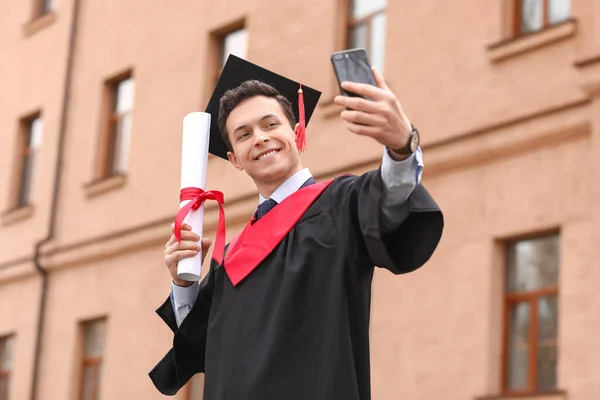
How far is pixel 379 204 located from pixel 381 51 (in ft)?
36.0

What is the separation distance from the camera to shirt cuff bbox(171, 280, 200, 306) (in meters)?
4.34

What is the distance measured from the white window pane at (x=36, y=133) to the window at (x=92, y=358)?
3.37 metres

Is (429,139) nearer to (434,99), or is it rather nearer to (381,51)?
(434,99)

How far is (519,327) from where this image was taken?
12195 millimetres

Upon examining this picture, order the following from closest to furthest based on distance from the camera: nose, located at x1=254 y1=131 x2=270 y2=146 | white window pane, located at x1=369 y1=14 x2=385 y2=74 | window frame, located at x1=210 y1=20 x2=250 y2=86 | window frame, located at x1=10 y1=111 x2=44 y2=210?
nose, located at x1=254 y1=131 x2=270 y2=146
white window pane, located at x1=369 y1=14 x2=385 y2=74
window frame, located at x1=210 y1=20 x2=250 y2=86
window frame, located at x1=10 y1=111 x2=44 y2=210

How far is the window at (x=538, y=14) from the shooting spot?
12336 mm

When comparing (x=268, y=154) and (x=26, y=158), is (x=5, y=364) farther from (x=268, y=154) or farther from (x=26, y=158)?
(x=268, y=154)

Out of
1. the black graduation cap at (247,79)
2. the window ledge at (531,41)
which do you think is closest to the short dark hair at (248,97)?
the black graduation cap at (247,79)

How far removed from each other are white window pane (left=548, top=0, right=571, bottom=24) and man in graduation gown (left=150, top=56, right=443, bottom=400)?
8.44 meters

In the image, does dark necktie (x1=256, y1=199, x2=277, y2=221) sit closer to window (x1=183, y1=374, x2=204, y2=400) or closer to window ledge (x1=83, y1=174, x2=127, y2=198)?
window (x1=183, y1=374, x2=204, y2=400)

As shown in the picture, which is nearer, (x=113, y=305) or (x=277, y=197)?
(x=277, y=197)

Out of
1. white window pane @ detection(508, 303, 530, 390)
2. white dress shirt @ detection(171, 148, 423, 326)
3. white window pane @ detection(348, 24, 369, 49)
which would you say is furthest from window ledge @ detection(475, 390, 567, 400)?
white dress shirt @ detection(171, 148, 423, 326)

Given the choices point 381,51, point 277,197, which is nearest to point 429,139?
point 381,51

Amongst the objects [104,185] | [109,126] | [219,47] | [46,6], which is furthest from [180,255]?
[46,6]
